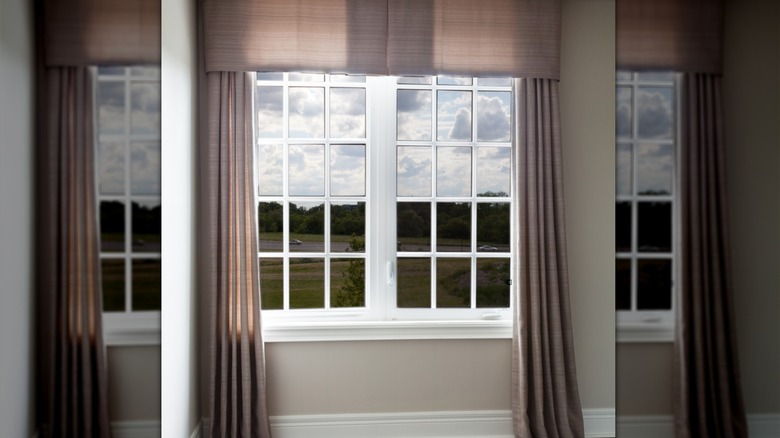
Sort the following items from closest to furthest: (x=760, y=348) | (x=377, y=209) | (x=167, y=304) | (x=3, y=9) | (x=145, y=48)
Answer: (x=760, y=348), (x=3, y=9), (x=145, y=48), (x=167, y=304), (x=377, y=209)

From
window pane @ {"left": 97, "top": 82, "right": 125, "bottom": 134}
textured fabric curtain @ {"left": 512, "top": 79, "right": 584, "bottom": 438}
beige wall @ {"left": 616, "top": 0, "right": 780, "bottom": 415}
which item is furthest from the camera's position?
textured fabric curtain @ {"left": 512, "top": 79, "right": 584, "bottom": 438}

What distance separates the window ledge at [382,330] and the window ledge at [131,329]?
1736mm

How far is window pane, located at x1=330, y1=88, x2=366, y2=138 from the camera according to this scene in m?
2.93

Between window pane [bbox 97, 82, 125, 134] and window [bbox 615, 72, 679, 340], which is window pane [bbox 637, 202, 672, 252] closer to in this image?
window [bbox 615, 72, 679, 340]

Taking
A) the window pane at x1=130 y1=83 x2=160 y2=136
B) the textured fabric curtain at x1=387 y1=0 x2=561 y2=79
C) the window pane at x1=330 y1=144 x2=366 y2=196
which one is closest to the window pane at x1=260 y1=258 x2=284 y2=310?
the window pane at x1=330 y1=144 x2=366 y2=196

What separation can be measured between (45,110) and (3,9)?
131 mm

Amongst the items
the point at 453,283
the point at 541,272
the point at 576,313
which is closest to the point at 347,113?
the point at 453,283

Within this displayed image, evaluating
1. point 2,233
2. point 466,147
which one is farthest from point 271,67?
point 2,233

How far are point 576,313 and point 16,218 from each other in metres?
2.83

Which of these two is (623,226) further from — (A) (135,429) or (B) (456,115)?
(B) (456,115)

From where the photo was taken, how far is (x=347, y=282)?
9.62 feet

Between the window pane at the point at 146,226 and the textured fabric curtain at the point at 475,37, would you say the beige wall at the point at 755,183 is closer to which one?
the window pane at the point at 146,226

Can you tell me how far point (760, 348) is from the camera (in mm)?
340

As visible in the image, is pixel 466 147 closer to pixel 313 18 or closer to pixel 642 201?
pixel 313 18
